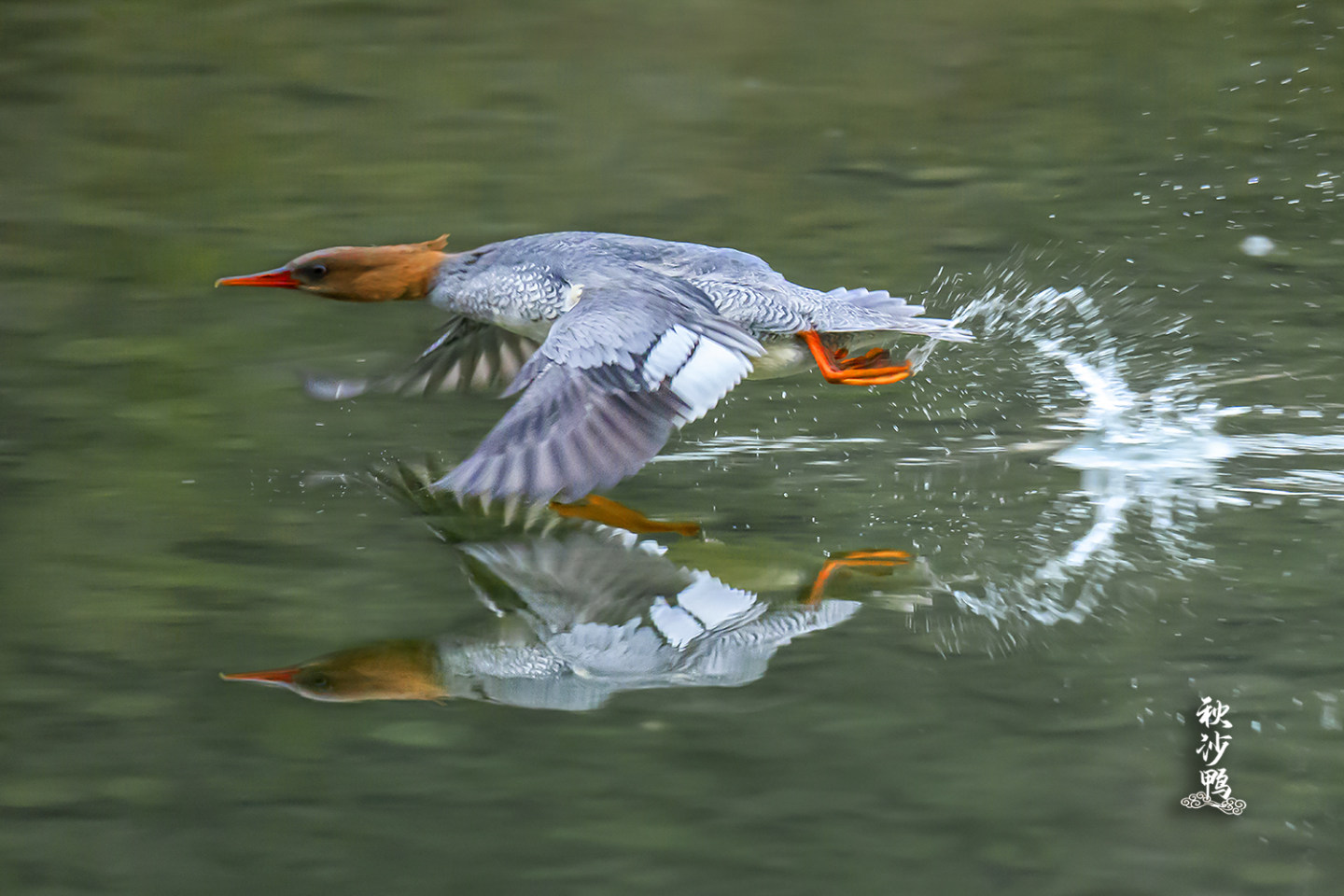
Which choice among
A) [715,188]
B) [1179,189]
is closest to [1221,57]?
[1179,189]

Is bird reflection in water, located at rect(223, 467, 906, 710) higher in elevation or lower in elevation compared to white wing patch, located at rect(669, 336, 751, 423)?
lower

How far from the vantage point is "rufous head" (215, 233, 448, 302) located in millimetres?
4441

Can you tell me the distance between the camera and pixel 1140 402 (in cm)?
482

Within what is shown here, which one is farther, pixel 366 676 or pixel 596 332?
pixel 596 332

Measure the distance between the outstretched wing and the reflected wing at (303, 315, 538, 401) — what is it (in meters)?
0.82

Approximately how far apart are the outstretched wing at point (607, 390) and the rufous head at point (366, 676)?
366 mm

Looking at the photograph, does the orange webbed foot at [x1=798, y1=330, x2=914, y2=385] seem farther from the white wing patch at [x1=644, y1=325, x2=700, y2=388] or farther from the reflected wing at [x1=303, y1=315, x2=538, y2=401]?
the reflected wing at [x1=303, y1=315, x2=538, y2=401]

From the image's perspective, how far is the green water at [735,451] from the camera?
2.56 m

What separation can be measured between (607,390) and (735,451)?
1.01 meters

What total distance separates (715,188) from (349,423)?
271cm

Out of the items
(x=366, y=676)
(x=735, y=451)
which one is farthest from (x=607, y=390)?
(x=735, y=451)

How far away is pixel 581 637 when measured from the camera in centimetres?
322

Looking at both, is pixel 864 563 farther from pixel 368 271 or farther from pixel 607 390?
pixel 368 271

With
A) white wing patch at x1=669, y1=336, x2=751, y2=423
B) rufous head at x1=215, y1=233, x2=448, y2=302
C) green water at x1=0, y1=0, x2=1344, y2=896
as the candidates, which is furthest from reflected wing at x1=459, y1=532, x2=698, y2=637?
rufous head at x1=215, y1=233, x2=448, y2=302
